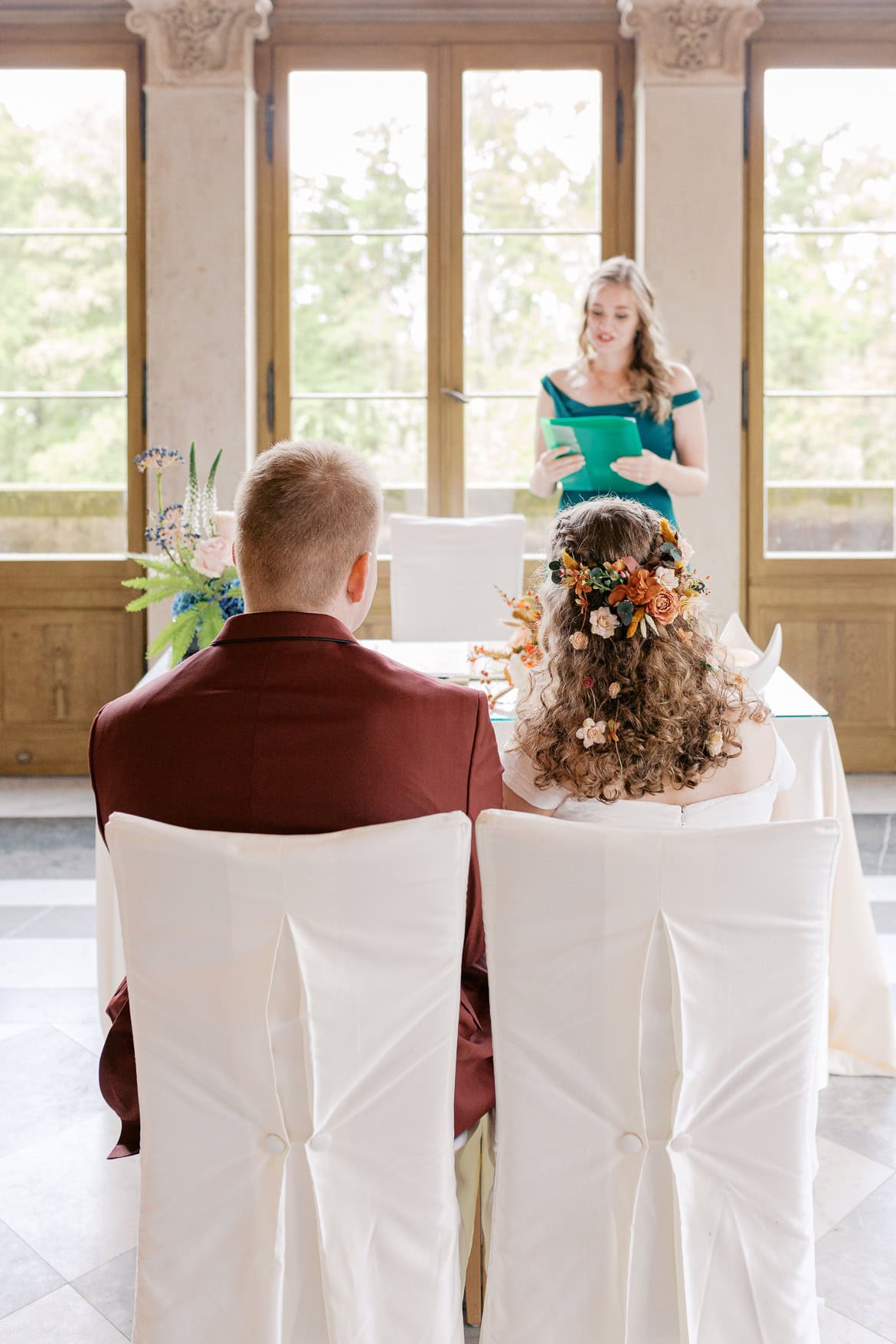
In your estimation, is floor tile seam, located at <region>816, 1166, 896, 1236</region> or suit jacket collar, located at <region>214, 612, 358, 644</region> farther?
floor tile seam, located at <region>816, 1166, 896, 1236</region>

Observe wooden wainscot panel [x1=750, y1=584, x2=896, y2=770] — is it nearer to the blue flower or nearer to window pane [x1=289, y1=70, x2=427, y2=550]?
window pane [x1=289, y1=70, x2=427, y2=550]

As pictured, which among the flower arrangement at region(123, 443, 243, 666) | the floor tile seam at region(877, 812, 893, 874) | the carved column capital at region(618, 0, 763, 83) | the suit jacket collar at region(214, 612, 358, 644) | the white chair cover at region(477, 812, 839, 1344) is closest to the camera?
the white chair cover at region(477, 812, 839, 1344)

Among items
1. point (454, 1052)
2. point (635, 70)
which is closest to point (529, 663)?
point (454, 1052)

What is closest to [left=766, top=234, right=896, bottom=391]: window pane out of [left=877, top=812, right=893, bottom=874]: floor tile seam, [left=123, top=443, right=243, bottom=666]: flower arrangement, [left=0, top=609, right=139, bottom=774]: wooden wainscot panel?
[left=877, top=812, right=893, bottom=874]: floor tile seam

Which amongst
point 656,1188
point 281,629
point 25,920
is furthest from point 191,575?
A: point 25,920

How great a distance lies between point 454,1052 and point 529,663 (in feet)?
2.98

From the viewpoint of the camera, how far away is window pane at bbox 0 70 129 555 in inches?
188

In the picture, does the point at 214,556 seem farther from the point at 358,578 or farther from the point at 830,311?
the point at 830,311

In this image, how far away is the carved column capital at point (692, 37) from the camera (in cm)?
447

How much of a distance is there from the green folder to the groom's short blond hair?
1701 millimetres

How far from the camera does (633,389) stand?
3646 millimetres

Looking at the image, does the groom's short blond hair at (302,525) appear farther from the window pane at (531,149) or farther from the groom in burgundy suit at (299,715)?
the window pane at (531,149)

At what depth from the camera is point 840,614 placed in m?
4.86

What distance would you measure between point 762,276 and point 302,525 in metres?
3.85
